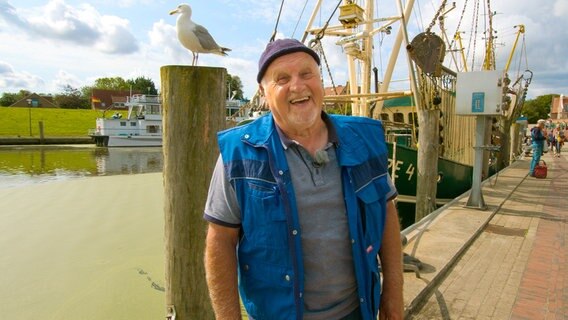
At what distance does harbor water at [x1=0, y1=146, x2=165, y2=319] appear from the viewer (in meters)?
4.80

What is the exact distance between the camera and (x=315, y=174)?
168 centimetres

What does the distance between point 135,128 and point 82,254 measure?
37.4 m

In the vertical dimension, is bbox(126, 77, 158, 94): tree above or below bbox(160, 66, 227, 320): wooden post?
above

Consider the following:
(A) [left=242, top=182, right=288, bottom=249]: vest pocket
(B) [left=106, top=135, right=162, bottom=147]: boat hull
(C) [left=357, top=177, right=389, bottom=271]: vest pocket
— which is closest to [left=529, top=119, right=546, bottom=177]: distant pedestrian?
(C) [left=357, top=177, right=389, bottom=271]: vest pocket

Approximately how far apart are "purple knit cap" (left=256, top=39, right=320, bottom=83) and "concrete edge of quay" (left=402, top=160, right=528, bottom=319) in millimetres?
2456

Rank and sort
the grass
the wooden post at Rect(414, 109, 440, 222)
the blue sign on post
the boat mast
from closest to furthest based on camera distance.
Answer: the blue sign on post → the wooden post at Rect(414, 109, 440, 222) → the boat mast → the grass

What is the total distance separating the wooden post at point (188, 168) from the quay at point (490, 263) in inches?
71.4

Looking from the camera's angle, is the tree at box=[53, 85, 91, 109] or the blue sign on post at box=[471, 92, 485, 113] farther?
the tree at box=[53, 85, 91, 109]

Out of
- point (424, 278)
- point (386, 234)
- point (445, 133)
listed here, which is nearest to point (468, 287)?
point (424, 278)

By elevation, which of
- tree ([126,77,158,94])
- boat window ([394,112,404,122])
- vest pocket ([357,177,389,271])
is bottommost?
vest pocket ([357,177,389,271])

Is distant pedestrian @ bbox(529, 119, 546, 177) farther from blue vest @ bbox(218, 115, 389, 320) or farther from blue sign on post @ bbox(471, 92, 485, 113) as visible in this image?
blue vest @ bbox(218, 115, 389, 320)

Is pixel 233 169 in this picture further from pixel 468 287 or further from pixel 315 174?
pixel 468 287

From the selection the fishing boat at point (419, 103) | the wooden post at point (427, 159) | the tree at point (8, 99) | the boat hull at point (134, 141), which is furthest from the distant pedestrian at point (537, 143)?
the tree at point (8, 99)

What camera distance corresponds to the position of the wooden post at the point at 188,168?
2934 millimetres
